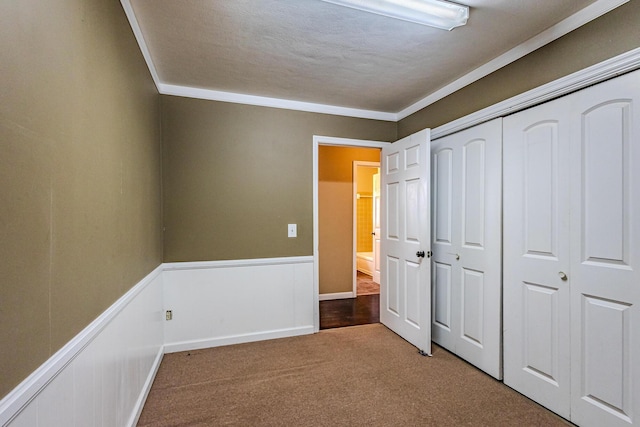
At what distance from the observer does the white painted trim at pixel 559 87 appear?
156 cm

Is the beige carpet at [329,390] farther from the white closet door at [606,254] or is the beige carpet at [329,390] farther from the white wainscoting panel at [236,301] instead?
the white closet door at [606,254]

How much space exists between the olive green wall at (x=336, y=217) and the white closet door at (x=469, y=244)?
6.17 feet

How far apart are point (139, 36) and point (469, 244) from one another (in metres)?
2.83

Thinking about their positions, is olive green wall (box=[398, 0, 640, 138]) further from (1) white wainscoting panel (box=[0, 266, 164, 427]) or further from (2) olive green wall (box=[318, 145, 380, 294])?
(1) white wainscoting panel (box=[0, 266, 164, 427])

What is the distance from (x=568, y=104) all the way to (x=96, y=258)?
2635 millimetres

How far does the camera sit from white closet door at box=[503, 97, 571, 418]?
1.86 metres

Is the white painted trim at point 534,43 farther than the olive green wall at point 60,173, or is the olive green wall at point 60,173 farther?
the white painted trim at point 534,43

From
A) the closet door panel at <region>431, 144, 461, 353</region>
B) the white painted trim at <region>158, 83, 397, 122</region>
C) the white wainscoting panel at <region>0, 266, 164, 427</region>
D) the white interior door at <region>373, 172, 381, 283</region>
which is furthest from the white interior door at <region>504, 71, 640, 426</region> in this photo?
the white interior door at <region>373, 172, 381, 283</region>

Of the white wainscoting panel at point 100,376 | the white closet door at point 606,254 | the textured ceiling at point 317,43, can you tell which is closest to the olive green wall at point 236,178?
the textured ceiling at point 317,43

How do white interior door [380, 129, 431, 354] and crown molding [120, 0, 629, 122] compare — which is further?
white interior door [380, 129, 431, 354]

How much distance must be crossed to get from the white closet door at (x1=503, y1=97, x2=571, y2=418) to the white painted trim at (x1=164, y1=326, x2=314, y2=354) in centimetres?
184

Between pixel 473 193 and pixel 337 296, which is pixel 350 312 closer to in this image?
pixel 337 296

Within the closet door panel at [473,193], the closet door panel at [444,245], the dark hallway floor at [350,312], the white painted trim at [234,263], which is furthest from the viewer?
the dark hallway floor at [350,312]

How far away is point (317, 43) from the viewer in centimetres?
206
